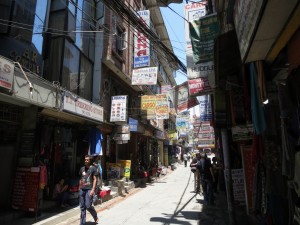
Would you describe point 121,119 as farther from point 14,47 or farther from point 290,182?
point 290,182

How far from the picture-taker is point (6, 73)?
637 centimetres

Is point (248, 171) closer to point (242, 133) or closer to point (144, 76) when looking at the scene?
point (242, 133)

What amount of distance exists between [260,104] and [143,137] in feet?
64.7

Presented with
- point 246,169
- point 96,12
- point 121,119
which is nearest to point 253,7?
point 246,169

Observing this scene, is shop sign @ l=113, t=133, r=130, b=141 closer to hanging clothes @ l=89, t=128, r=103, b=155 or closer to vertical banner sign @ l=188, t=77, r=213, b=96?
hanging clothes @ l=89, t=128, r=103, b=155

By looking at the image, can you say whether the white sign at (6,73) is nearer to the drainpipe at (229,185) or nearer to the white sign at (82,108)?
the white sign at (82,108)

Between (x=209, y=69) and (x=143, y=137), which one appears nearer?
(x=209, y=69)

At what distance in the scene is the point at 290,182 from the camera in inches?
143

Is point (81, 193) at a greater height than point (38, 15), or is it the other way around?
point (38, 15)

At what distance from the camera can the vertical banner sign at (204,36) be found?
7.78 meters

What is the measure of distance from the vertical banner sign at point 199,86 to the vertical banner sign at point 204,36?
1.85 feet

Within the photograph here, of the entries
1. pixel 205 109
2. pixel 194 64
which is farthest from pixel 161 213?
pixel 205 109

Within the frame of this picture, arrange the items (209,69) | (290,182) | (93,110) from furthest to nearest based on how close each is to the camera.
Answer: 1. (93,110)
2. (209,69)
3. (290,182)

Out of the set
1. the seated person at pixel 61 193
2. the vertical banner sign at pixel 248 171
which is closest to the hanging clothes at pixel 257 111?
the vertical banner sign at pixel 248 171
